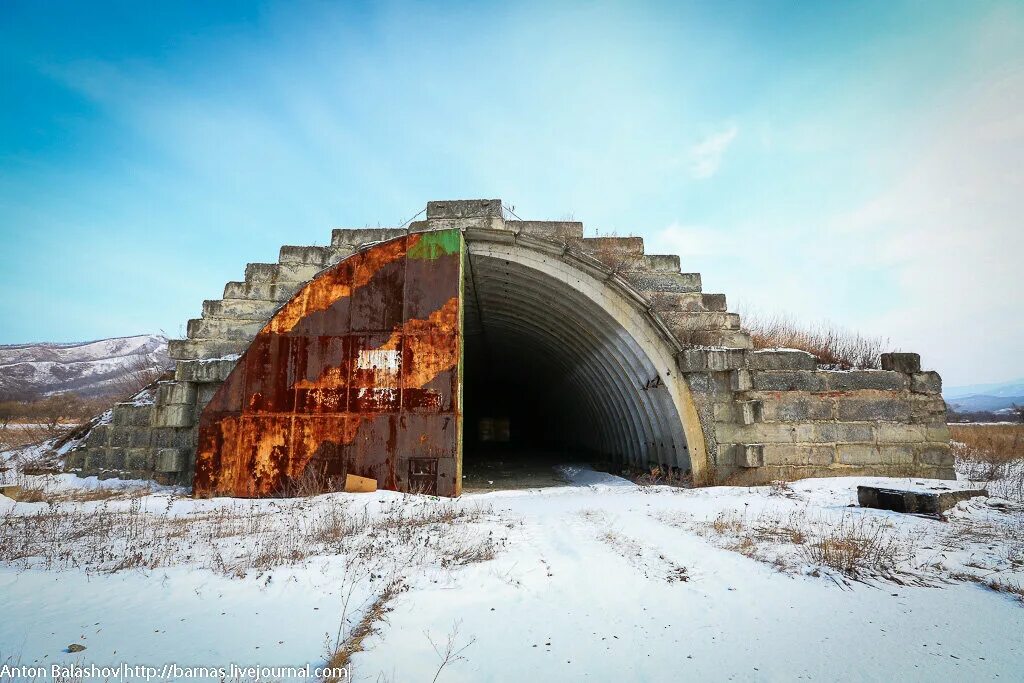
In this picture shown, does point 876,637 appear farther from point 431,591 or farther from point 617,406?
point 617,406

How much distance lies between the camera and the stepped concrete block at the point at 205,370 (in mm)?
9328

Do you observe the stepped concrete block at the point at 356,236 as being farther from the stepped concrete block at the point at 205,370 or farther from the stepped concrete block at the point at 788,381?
the stepped concrete block at the point at 788,381

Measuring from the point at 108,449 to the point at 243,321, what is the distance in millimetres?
3294

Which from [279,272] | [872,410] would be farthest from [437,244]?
[872,410]

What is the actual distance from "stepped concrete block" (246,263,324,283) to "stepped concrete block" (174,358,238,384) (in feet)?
7.34

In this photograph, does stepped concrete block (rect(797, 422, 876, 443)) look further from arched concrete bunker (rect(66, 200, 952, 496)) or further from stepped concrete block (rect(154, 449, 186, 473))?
stepped concrete block (rect(154, 449, 186, 473))

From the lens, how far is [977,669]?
8.89ft

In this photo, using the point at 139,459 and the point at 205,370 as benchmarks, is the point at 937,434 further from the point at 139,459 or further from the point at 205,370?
the point at 139,459

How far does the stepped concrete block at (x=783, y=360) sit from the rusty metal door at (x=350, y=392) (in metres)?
5.59

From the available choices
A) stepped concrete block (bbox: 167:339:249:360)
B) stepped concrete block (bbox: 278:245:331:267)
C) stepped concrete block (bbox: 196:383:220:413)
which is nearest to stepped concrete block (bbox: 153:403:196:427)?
stepped concrete block (bbox: 196:383:220:413)

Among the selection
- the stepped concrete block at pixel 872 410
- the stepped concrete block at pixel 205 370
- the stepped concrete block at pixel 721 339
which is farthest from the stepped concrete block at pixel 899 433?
the stepped concrete block at pixel 205 370

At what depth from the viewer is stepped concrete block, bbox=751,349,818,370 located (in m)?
9.61

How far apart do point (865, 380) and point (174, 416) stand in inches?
503

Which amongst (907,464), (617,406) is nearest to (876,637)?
(907,464)
